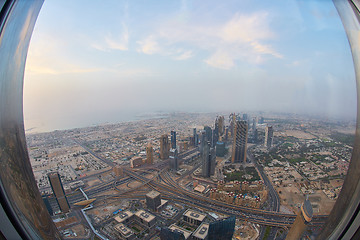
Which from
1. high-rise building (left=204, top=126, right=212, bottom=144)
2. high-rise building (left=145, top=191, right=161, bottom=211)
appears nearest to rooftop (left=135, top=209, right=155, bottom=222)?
high-rise building (left=145, top=191, right=161, bottom=211)

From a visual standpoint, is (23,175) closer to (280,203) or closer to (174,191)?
(174,191)

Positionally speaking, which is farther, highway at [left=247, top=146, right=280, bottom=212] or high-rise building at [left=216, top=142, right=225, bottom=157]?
high-rise building at [left=216, top=142, right=225, bottom=157]

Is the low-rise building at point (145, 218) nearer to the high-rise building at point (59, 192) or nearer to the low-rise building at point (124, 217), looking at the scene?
the low-rise building at point (124, 217)

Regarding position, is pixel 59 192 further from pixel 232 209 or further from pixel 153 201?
pixel 232 209

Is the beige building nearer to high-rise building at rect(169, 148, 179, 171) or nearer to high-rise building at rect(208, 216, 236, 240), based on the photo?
high-rise building at rect(169, 148, 179, 171)

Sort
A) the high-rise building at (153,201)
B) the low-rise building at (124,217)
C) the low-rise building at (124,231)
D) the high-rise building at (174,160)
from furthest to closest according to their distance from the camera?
1. the high-rise building at (174,160)
2. the high-rise building at (153,201)
3. the low-rise building at (124,217)
4. the low-rise building at (124,231)

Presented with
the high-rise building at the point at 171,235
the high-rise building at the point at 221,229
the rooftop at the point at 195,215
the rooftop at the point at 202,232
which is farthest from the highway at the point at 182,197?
the high-rise building at the point at 171,235

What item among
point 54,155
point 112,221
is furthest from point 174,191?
point 54,155

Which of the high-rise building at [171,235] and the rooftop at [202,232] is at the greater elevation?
the high-rise building at [171,235]
